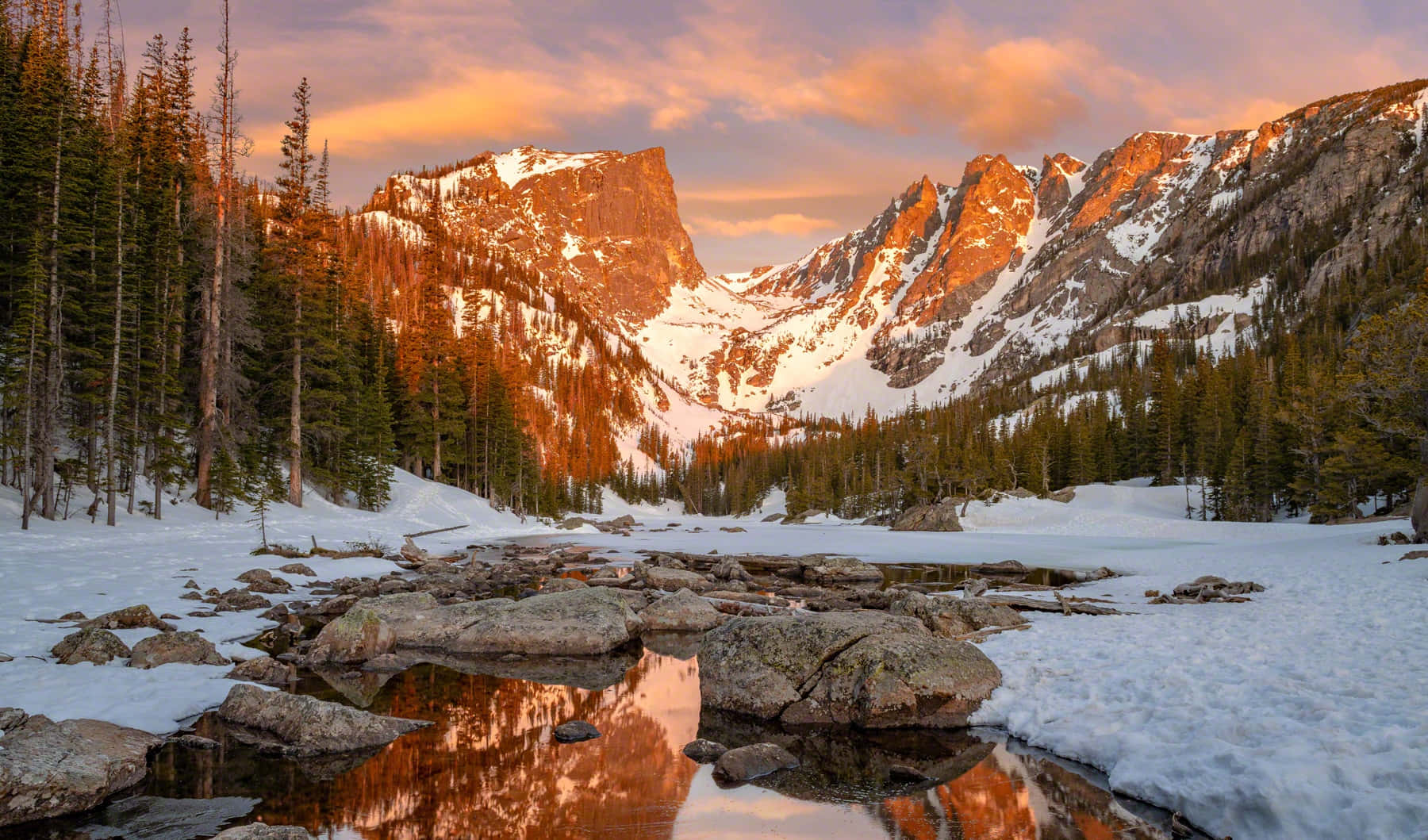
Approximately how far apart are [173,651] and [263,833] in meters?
7.05

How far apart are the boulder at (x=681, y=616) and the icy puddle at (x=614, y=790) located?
677cm

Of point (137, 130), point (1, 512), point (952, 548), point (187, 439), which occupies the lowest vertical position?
point (952, 548)

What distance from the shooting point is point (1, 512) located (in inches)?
808

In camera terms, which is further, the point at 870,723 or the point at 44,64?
the point at 44,64

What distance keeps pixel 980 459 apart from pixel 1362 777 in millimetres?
77042

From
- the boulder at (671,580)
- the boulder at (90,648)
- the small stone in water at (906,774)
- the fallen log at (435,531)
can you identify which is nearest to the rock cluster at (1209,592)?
the small stone in water at (906,774)

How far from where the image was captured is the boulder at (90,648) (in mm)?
9789

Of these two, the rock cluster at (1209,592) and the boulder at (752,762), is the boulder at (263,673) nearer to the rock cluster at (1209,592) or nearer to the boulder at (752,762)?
the boulder at (752,762)

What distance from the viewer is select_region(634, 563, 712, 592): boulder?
22.6 m

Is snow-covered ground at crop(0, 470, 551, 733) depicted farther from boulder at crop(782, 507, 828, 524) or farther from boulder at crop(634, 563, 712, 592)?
boulder at crop(782, 507, 828, 524)

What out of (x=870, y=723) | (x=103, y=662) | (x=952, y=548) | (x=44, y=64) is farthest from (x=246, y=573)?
(x=952, y=548)

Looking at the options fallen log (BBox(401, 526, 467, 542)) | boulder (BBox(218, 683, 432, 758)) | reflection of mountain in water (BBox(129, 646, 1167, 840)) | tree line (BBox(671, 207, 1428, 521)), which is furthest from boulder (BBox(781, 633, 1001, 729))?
fallen log (BBox(401, 526, 467, 542))

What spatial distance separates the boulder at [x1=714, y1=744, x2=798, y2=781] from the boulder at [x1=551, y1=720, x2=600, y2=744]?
1860 millimetres

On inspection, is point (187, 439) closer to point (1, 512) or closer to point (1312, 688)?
point (1, 512)
